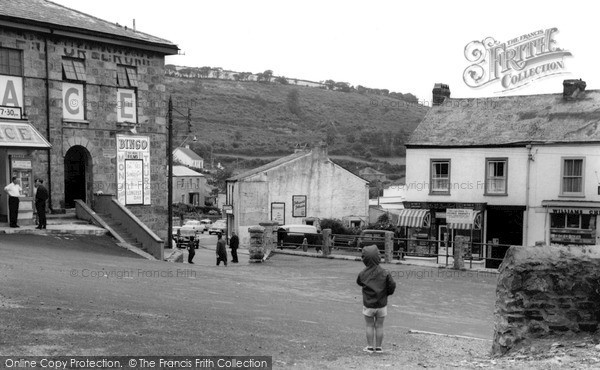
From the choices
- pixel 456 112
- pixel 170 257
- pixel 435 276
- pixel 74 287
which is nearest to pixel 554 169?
pixel 456 112

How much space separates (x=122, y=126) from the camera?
27188 mm

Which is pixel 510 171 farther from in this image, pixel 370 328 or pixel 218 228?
pixel 218 228

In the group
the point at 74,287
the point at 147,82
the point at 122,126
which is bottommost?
the point at 74,287

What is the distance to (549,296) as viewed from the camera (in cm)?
915

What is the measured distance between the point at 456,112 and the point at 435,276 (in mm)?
14091

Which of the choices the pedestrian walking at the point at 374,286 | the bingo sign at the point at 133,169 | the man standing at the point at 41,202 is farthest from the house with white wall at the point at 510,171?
the pedestrian walking at the point at 374,286

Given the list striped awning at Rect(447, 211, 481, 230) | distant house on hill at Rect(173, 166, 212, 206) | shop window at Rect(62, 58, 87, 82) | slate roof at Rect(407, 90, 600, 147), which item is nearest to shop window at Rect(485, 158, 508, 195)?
slate roof at Rect(407, 90, 600, 147)

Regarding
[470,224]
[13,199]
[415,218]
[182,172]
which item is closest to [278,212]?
[415,218]

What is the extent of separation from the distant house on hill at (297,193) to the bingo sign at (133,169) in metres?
18.0

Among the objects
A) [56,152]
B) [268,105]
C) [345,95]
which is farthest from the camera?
[345,95]

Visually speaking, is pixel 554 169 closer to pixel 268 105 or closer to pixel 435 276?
pixel 435 276

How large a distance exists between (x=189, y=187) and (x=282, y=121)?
41.3 m

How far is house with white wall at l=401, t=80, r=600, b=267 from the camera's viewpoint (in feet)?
98.5

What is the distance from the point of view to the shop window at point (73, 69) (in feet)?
83.0
